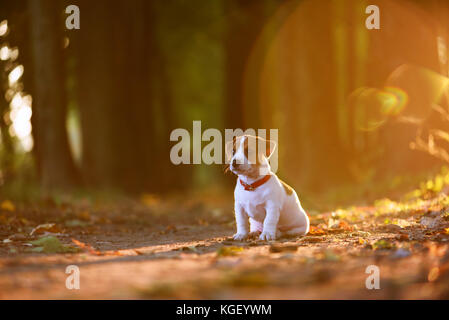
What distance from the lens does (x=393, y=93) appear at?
14141mm

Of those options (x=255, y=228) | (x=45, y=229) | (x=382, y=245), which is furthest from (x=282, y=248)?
(x=45, y=229)

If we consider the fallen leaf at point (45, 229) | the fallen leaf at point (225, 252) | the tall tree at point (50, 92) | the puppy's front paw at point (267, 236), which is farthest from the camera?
the tall tree at point (50, 92)

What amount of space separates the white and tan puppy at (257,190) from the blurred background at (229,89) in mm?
5585

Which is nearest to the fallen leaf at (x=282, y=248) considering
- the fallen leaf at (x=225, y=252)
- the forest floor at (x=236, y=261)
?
the forest floor at (x=236, y=261)

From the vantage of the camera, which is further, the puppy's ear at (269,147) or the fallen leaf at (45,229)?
the fallen leaf at (45,229)

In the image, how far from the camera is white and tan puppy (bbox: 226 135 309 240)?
6.54 m

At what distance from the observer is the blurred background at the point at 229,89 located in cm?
1384

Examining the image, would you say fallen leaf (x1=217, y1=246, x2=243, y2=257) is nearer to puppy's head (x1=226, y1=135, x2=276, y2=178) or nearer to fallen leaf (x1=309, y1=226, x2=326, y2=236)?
puppy's head (x1=226, y1=135, x2=276, y2=178)

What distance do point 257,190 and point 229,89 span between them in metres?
13.3

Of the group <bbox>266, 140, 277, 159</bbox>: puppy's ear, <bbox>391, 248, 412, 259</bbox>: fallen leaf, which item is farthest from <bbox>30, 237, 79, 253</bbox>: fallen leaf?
<bbox>391, 248, 412, 259</bbox>: fallen leaf

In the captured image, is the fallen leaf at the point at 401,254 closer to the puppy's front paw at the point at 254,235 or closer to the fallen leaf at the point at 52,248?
the puppy's front paw at the point at 254,235

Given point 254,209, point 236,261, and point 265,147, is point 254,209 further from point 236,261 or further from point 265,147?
point 236,261

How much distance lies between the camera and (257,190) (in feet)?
21.7

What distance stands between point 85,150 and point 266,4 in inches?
310
